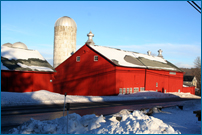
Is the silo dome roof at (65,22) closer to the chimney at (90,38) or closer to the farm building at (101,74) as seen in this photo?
the chimney at (90,38)

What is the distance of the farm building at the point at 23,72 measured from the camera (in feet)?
97.2

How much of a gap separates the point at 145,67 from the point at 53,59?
1065 inches

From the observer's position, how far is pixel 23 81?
30.7 meters

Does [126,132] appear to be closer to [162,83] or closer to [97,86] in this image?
[97,86]

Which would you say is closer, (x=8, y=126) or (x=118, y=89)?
(x=8, y=126)

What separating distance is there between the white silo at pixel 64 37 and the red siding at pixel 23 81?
2510 cm

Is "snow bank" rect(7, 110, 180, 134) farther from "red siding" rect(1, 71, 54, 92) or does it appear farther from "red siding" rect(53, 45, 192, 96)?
"red siding" rect(53, 45, 192, 96)

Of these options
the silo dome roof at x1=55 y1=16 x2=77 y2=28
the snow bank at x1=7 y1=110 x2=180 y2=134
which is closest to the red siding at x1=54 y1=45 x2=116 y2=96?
the silo dome roof at x1=55 y1=16 x2=77 y2=28

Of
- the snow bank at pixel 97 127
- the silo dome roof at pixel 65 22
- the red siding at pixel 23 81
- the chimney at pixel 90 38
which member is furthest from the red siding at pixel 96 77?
the snow bank at pixel 97 127

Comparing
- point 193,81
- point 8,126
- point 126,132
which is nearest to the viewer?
point 126,132

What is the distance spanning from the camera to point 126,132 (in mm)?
8406

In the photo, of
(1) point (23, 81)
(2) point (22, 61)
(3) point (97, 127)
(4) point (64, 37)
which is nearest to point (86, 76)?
(2) point (22, 61)

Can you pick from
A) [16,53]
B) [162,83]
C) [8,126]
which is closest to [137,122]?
[8,126]

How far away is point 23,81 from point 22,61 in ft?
12.0
